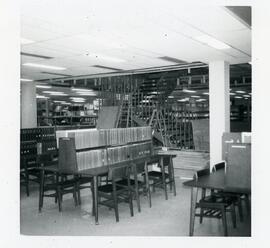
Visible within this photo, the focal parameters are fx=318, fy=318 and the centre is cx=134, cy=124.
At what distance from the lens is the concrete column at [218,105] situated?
6.62 meters

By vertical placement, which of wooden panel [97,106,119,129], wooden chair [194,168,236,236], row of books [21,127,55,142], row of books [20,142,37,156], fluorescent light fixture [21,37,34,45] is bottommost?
wooden chair [194,168,236,236]

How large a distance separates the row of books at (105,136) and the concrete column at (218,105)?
1.40m

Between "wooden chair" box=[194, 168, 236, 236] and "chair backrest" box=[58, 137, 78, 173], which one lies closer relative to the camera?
"wooden chair" box=[194, 168, 236, 236]

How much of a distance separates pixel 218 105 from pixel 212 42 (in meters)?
1.90

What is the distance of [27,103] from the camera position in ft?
31.7

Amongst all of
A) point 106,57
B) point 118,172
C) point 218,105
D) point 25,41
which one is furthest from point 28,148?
point 218,105

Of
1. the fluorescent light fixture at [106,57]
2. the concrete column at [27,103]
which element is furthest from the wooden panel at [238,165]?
the concrete column at [27,103]

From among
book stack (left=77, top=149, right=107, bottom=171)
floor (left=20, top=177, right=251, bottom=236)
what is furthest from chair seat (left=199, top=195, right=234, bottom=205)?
book stack (left=77, top=149, right=107, bottom=171)

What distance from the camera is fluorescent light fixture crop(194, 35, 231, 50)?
4762 mm

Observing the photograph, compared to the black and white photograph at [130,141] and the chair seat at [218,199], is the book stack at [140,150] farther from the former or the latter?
the chair seat at [218,199]

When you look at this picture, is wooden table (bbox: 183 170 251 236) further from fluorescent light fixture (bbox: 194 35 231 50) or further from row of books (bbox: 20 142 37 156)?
row of books (bbox: 20 142 37 156)

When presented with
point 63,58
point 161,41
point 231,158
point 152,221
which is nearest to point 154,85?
point 63,58

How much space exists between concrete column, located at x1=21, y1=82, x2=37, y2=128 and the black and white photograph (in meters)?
1.31
